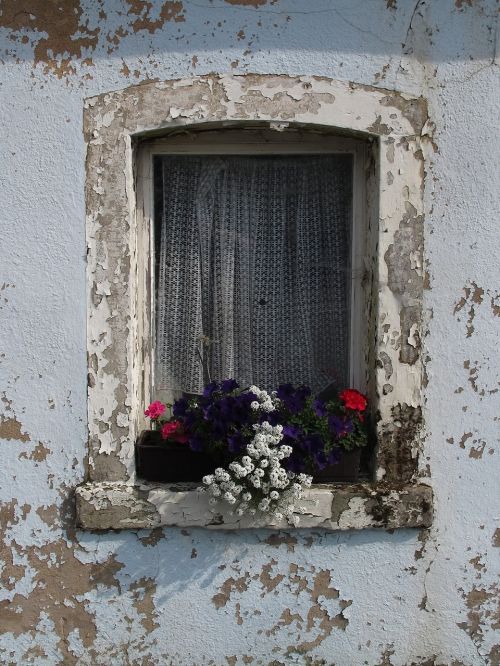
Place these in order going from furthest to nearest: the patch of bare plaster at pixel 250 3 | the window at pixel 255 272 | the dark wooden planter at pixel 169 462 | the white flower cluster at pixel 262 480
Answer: the window at pixel 255 272
the dark wooden planter at pixel 169 462
the patch of bare plaster at pixel 250 3
the white flower cluster at pixel 262 480

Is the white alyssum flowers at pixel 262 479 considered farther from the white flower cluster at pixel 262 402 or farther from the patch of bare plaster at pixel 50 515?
the patch of bare plaster at pixel 50 515

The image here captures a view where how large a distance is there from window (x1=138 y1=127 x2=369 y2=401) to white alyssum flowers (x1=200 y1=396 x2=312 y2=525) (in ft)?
1.38

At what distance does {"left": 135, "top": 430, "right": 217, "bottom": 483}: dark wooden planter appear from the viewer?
2.99 meters

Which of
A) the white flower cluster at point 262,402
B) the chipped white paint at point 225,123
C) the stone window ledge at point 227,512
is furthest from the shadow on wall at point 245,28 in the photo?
the stone window ledge at point 227,512

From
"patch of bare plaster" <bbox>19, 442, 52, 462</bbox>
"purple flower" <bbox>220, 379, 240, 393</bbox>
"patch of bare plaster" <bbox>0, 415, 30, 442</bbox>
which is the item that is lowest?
"patch of bare plaster" <bbox>19, 442, 52, 462</bbox>

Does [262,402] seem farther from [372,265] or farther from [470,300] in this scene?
[470,300]

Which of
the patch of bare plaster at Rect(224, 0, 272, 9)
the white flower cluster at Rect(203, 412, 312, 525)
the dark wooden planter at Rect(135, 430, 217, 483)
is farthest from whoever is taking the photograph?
the dark wooden planter at Rect(135, 430, 217, 483)

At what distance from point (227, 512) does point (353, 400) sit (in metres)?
0.76

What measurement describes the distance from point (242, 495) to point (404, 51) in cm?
207

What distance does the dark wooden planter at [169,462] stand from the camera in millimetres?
2992

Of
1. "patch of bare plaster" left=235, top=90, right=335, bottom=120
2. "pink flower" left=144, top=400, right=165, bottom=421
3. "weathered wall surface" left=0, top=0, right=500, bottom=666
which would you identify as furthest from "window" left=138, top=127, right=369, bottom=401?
"weathered wall surface" left=0, top=0, right=500, bottom=666

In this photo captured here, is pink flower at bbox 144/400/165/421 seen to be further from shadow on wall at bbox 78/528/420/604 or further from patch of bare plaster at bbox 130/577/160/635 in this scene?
patch of bare plaster at bbox 130/577/160/635

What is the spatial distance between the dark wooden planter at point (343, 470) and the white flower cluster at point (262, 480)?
15 cm

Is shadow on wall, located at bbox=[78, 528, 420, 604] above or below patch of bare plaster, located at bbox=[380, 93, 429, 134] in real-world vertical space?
below
